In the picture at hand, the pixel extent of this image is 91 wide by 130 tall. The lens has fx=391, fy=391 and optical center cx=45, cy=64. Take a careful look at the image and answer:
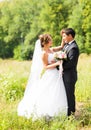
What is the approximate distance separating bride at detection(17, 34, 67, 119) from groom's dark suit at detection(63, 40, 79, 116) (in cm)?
11

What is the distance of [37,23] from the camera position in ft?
204

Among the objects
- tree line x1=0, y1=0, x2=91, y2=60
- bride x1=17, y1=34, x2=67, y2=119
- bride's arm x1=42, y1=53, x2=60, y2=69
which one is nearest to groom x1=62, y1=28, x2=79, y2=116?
bride x1=17, y1=34, x2=67, y2=119

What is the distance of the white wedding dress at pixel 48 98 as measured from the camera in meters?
7.23

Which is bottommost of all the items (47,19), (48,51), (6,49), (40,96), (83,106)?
(6,49)

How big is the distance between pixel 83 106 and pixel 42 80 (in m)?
1.36

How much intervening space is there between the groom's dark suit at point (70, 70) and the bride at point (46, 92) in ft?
0.37

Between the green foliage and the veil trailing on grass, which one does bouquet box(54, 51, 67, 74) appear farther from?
the green foliage

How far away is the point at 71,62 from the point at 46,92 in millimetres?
794

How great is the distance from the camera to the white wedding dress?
23.7 ft

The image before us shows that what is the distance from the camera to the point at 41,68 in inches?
299

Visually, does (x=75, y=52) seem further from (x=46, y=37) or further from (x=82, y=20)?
(x=82, y=20)

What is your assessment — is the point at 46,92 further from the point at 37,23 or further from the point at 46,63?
the point at 37,23

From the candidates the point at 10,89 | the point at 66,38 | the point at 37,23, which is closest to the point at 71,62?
the point at 66,38

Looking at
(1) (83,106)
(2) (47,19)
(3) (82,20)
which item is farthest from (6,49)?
(1) (83,106)
